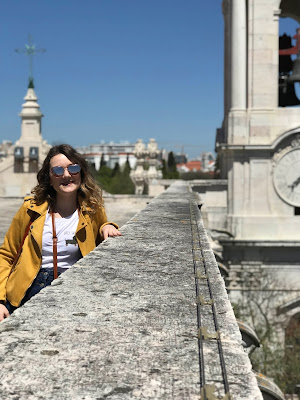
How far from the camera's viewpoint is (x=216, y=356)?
1839 millimetres

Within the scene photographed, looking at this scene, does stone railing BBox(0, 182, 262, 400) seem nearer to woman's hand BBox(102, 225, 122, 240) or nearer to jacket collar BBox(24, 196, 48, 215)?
jacket collar BBox(24, 196, 48, 215)

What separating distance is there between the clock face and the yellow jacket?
15.0 metres

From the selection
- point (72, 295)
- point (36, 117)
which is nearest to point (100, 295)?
point (72, 295)

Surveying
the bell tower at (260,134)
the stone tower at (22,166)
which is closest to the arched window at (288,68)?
the bell tower at (260,134)

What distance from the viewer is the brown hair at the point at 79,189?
143 inches

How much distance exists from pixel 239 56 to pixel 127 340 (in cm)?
1658

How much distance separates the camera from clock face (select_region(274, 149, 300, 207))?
18.0m

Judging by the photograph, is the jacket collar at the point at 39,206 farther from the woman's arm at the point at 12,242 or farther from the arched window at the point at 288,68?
the arched window at the point at 288,68

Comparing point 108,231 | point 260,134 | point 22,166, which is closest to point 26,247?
point 108,231

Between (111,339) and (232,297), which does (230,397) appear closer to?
(111,339)

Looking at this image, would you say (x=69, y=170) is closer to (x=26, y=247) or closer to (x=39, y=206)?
(x=39, y=206)

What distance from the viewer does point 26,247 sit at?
3361 mm

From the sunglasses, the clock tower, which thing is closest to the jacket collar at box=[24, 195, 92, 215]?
the sunglasses

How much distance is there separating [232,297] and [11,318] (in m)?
15.7
